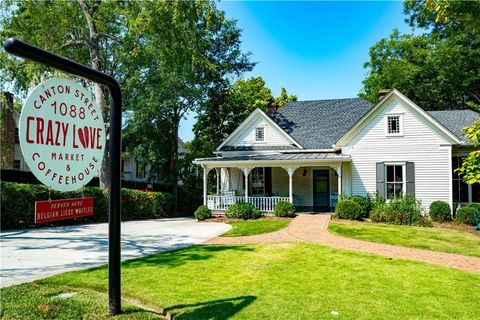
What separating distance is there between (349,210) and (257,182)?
6.96m

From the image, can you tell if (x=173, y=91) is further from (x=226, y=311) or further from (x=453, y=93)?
(x=453, y=93)

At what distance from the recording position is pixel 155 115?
961 inches

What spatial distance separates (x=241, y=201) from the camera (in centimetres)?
1944

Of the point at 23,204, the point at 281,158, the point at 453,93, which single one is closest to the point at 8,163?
the point at 23,204

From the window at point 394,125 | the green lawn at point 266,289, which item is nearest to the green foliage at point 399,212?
the window at point 394,125

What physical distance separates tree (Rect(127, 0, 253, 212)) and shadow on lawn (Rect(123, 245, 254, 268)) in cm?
1213

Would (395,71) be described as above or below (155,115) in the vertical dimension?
above

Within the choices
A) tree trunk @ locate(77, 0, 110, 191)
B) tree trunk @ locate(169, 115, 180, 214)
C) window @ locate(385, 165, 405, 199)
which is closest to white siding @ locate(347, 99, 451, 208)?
window @ locate(385, 165, 405, 199)

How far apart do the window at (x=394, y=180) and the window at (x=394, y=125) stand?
5.91 ft

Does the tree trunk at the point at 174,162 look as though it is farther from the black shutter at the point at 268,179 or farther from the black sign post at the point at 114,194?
the black sign post at the point at 114,194

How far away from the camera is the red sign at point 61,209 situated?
3.62 meters

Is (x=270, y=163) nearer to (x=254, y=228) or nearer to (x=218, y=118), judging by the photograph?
(x=254, y=228)

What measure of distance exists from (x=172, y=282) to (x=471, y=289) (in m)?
5.77

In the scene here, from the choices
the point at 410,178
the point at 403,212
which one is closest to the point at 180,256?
the point at 403,212
